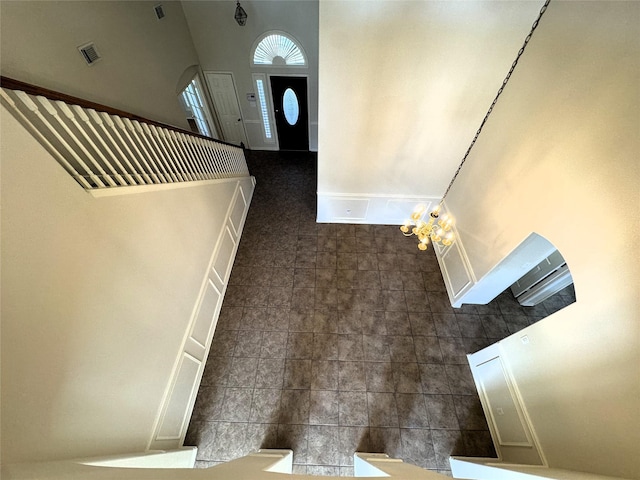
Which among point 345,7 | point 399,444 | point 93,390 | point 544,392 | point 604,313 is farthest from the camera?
point 399,444

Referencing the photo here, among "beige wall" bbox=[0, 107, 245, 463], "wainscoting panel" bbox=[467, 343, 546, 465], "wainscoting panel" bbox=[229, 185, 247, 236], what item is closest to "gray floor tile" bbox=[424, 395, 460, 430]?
"wainscoting panel" bbox=[467, 343, 546, 465]

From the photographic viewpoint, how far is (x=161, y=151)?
8.29 ft

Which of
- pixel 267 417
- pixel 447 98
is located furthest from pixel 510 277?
pixel 267 417

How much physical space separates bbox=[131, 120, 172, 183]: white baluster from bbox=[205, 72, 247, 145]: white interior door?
13.6ft

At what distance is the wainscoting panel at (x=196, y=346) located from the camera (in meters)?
2.54

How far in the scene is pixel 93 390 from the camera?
1.67 m

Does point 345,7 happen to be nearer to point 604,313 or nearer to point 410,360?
point 604,313

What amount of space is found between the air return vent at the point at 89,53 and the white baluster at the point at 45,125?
1.84m

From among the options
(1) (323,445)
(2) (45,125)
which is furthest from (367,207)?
(2) (45,125)

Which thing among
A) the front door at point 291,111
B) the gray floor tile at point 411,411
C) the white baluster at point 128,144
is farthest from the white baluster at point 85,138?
the front door at point 291,111

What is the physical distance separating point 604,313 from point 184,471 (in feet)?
9.24

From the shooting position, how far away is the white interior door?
5.60 metres

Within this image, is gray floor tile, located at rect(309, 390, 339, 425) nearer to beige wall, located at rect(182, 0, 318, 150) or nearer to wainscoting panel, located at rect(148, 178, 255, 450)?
wainscoting panel, located at rect(148, 178, 255, 450)

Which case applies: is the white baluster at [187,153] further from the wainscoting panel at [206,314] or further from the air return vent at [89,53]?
the wainscoting panel at [206,314]
